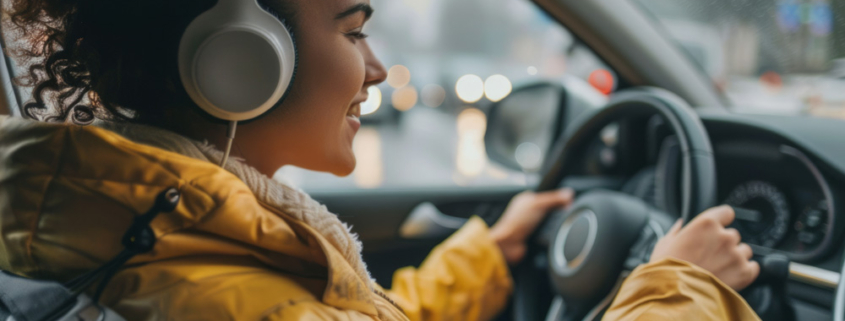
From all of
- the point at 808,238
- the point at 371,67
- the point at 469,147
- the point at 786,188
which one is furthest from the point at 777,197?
the point at 469,147

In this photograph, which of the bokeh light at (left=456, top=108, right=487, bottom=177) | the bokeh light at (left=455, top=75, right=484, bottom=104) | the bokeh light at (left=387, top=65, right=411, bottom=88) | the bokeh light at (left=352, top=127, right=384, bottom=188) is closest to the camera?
the bokeh light at (left=387, top=65, right=411, bottom=88)

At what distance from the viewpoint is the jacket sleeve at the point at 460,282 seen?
59.9 inches

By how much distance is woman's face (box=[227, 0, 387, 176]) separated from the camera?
947 mm

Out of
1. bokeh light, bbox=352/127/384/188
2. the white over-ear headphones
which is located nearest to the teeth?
the white over-ear headphones

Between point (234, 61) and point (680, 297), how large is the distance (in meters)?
0.73

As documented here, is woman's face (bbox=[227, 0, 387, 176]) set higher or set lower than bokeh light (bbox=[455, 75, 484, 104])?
higher

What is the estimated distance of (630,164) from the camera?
1910 millimetres

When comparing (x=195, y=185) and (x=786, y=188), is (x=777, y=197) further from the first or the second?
(x=195, y=185)

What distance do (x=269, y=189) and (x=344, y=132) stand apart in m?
0.19

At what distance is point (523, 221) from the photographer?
1.68 meters

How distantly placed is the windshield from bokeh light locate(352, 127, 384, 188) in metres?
2.15

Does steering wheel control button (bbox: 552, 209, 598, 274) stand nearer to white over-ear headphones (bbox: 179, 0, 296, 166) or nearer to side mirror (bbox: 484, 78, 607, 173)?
side mirror (bbox: 484, 78, 607, 173)

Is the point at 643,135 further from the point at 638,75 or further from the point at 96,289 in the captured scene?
the point at 96,289

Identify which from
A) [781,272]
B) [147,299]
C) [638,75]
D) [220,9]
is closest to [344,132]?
[220,9]
